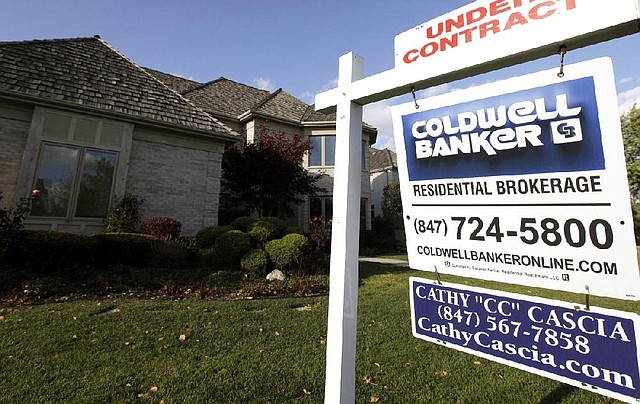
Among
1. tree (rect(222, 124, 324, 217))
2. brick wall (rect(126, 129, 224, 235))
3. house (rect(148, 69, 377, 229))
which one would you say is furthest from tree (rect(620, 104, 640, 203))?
brick wall (rect(126, 129, 224, 235))

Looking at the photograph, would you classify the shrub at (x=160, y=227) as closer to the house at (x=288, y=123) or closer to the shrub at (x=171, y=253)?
the shrub at (x=171, y=253)

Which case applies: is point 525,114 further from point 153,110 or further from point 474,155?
point 153,110

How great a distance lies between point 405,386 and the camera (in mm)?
2990

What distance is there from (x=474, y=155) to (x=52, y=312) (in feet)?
19.8

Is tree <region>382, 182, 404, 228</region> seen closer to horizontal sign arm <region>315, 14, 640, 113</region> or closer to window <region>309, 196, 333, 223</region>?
window <region>309, 196, 333, 223</region>

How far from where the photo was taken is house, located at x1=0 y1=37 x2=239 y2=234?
8.76 meters

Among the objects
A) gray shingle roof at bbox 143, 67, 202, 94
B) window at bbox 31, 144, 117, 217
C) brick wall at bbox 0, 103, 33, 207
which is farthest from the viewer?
gray shingle roof at bbox 143, 67, 202, 94

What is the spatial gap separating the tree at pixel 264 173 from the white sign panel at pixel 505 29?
1318 centimetres

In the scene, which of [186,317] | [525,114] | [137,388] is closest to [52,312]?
[186,317]

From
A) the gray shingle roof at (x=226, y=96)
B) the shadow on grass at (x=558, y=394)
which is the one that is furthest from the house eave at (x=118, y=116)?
the shadow on grass at (x=558, y=394)

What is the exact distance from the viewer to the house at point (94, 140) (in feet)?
28.7

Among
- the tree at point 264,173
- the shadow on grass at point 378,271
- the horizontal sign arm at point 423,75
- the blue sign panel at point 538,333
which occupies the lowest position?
the shadow on grass at point 378,271

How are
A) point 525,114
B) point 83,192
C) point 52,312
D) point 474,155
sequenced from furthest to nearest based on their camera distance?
point 83,192, point 52,312, point 474,155, point 525,114

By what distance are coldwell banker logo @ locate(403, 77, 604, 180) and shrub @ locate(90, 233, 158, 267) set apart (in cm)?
817
